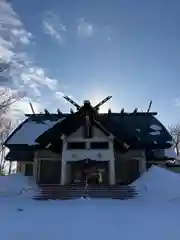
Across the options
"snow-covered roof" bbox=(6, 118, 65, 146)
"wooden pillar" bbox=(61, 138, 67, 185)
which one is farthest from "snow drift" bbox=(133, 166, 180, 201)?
"snow-covered roof" bbox=(6, 118, 65, 146)

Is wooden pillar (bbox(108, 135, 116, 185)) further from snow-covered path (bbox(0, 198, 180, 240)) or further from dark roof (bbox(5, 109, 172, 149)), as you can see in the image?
snow-covered path (bbox(0, 198, 180, 240))

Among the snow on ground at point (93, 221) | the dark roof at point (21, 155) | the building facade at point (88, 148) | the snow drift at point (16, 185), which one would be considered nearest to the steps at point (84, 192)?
the snow drift at point (16, 185)

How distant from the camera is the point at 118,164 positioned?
1952 centimetres

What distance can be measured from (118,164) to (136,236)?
40.7ft

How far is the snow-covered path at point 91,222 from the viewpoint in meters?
7.24

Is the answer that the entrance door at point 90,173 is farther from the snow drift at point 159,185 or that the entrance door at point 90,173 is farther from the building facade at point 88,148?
the snow drift at point 159,185

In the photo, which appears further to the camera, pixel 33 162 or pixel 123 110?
pixel 123 110

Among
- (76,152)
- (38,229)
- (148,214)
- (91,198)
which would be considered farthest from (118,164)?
(38,229)

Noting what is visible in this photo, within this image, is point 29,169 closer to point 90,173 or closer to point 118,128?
point 90,173

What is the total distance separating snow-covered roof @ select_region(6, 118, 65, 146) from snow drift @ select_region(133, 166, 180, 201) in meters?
8.96

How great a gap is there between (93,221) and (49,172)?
453 inches

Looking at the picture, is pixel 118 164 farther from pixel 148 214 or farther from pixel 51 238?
pixel 51 238

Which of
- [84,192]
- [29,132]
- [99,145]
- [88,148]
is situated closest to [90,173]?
[88,148]

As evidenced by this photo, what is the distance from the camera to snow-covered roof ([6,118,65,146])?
848 inches
